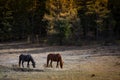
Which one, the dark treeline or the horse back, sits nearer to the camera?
the horse back

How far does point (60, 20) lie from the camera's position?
190 feet

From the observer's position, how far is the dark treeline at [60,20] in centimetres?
5862

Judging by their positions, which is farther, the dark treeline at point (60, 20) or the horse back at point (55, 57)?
the dark treeline at point (60, 20)

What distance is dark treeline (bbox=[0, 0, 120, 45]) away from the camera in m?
58.6

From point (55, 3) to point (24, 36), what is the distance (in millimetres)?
13456

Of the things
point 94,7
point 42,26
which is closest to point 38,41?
point 42,26

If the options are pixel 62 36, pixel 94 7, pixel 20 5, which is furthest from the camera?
pixel 20 5

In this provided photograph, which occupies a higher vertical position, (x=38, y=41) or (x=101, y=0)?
(x=101, y=0)

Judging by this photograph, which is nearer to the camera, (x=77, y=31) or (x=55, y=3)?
(x=55, y=3)

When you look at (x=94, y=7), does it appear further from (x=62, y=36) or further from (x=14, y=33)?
(x=14, y=33)

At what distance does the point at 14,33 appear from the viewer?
6981 cm

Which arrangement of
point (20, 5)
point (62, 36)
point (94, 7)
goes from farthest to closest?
1. point (20, 5)
2. point (94, 7)
3. point (62, 36)

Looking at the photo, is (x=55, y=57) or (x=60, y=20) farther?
(x=60, y=20)

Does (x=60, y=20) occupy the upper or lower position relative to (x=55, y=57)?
lower
